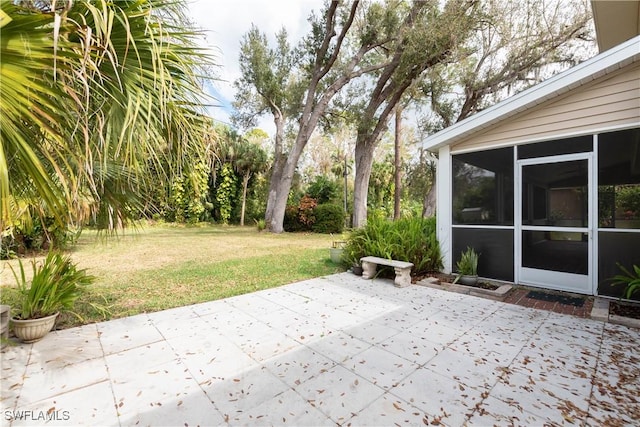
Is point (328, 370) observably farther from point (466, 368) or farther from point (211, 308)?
point (211, 308)

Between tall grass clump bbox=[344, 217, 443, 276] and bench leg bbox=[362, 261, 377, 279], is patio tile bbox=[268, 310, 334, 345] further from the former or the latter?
tall grass clump bbox=[344, 217, 443, 276]

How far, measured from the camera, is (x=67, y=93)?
1.54 m

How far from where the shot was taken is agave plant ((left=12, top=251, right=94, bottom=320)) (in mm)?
2824

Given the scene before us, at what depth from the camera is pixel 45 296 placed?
114 inches

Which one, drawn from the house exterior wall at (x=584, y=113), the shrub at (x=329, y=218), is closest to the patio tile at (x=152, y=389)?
the house exterior wall at (x=584, y=113)

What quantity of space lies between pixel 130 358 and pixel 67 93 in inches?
86.6

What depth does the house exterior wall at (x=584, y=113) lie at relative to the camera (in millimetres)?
3816

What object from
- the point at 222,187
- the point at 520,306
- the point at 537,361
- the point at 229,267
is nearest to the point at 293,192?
the point at 222,187

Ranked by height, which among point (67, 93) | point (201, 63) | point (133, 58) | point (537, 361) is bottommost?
point (537, 361)

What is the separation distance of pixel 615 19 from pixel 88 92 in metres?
8.07

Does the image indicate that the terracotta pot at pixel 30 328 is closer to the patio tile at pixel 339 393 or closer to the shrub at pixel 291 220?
the patio tile at pixel 339 393

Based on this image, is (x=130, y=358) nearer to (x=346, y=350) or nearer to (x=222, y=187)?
(x=346, y=350)

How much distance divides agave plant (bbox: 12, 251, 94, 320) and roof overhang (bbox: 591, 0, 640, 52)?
8.63 metres

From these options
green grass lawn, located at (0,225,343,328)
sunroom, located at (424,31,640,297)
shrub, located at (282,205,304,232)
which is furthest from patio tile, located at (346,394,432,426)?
shrub, located at (282,205,304,232)
